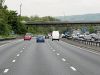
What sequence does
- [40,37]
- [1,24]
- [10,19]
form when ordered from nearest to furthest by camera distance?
[40,37] < [1,24] < [10,19]

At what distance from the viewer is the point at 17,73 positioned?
15.9 meters

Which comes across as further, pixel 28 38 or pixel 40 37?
pixel 28 38

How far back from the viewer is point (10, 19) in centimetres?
14538

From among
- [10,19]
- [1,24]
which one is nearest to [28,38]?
[1,24]

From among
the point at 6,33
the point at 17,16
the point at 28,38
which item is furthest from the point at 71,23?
the point at 28,38

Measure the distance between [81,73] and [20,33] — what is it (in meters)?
135

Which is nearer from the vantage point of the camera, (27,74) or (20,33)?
(27,74)

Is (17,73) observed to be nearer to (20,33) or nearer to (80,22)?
(20,33)

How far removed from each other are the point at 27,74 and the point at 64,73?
1.60m

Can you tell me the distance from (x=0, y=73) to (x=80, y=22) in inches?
5979

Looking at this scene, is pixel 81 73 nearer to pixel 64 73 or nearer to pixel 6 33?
pixel 64 73

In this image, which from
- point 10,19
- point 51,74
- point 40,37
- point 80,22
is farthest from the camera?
point 80,22

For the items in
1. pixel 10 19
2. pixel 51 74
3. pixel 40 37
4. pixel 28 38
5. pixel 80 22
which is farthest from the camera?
pixel 80 22

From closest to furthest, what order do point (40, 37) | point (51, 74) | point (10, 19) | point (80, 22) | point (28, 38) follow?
point (51, 74) → point (40, 37) → point (28, 38) → point (10, 19) → point (80, 22)
